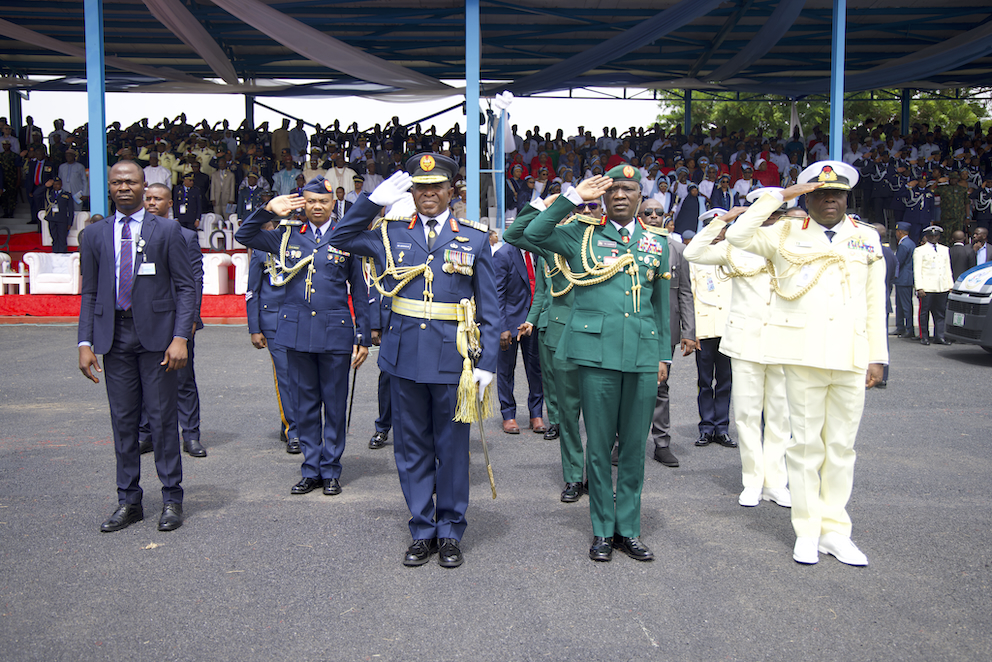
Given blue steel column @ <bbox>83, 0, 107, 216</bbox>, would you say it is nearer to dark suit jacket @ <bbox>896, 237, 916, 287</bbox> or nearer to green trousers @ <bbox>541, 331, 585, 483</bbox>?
green trousers @ <bbox>541, 331, 585, 483</bbox>

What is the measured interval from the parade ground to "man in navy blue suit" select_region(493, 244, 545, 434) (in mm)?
623

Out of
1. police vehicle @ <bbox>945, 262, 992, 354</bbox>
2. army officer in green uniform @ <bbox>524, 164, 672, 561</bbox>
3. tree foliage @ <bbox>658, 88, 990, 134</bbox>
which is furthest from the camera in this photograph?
tree foliage @ <bbox>658, 88, 990, 134</bbox>

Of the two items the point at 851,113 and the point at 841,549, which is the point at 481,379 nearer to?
the point at 841,549

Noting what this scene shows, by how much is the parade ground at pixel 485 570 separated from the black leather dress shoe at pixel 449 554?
0.17 feet

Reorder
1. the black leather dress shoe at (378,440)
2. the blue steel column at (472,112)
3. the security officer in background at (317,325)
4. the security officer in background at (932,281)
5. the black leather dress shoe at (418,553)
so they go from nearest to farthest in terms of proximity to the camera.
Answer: the black leather dress shoe at (418,553) → the security officer in background at (317,325) → the black leather dress shoe at (378,440) → the security officer in background at (932,281) → the blue steel column at (472,112)

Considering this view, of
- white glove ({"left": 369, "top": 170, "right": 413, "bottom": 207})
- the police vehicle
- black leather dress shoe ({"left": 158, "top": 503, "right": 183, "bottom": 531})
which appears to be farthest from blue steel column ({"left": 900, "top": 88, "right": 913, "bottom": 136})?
black leather dress shoe ({"left": 158, "top": 503, "right": 183, "bottom": 531})

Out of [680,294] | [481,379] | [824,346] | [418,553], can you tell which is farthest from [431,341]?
[680,294]

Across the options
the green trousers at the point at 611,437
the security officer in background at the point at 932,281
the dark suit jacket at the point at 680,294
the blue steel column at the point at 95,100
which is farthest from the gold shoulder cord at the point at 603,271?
the blue steel column at the point at 95,100

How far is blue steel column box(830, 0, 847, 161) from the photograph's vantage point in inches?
574

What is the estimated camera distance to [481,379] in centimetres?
410

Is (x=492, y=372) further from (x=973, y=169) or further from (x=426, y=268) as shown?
(x=973, y=169)

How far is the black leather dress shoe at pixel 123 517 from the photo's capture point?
14.7 feet

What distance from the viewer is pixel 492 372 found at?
4160mm

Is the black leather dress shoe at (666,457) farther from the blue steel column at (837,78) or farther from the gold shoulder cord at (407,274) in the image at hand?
the blue steel column at (837,78)
